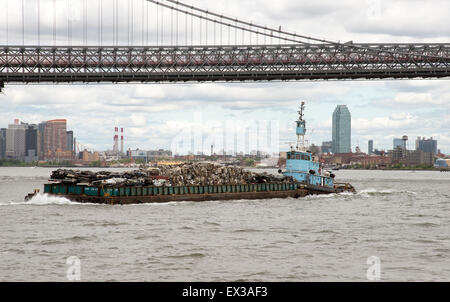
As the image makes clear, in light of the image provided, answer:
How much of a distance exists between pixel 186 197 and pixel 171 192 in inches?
63.4

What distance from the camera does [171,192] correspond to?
172 feet

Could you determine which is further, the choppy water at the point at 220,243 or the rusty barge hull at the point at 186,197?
the rusty barge hull at the point at 186,197

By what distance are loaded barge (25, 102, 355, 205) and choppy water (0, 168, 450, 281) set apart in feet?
12.2

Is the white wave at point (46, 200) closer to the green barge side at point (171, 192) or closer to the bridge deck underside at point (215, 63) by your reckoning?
→ the green barge side at point (171, 192)

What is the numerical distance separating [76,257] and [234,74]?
79105 mm

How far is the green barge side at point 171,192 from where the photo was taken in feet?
160

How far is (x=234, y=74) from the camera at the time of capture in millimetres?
100438

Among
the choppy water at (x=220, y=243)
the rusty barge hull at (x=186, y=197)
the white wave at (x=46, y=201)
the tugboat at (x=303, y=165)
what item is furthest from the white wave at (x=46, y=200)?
the tugboat at (x=303, y=165)

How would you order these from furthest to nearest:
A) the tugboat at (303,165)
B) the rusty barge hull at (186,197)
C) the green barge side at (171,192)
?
the tugboat at (303,165) → the green barge side at (171,192) → the rusty barge hull at (186,197)

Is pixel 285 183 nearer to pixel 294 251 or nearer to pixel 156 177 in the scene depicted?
pixel 156 177

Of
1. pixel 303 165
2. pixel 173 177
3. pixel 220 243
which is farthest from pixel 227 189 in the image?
pixel 220 243

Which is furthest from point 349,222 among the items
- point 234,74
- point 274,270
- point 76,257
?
point 234,74

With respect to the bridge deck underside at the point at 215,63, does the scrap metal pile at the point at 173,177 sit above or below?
below

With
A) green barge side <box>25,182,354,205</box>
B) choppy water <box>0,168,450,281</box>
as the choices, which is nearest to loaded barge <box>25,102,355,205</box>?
green barge side <box>25,182,354,205</box>
